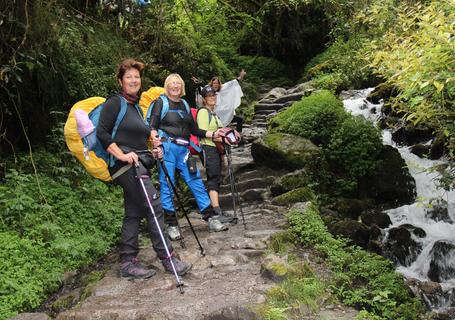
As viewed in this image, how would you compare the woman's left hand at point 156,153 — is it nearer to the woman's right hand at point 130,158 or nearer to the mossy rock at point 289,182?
the woman's right hand at point 130,158

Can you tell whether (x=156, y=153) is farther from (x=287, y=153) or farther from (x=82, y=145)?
(x=287, y=153)

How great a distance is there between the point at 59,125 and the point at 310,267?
17.3ft

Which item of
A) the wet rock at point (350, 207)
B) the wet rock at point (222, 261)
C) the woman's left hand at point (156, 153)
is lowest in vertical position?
the wet rock at point (350, 207)

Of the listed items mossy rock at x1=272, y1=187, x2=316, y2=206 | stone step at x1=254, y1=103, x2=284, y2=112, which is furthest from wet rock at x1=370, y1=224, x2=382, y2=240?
stone step at x1=254, y1=103, x2=284, y2=112

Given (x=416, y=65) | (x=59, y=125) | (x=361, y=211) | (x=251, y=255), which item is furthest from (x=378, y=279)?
(x=59, y=125)

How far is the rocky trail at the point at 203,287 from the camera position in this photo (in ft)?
13.9

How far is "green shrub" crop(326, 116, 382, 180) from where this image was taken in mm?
10359

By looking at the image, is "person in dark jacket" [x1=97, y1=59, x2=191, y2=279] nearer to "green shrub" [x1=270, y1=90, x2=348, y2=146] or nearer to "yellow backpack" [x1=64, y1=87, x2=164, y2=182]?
"yellow backpack" [x1=64, y1=87, x2=164, y2=182]

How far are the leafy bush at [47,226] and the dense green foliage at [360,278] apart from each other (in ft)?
9.85

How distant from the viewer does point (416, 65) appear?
150 inches

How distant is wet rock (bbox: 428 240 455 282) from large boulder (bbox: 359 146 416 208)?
224 centimetres

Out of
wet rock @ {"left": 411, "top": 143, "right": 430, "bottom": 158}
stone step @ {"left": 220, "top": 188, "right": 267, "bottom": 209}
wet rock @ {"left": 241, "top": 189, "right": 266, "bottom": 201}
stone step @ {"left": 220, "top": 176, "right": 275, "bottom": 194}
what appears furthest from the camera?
wet rock @ {"left": 411, "top": 143, "right": 430, "bottom": 158}

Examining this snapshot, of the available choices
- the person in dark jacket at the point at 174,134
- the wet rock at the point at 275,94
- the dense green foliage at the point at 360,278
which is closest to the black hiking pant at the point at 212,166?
the person in dark jacket at the point at 174,134

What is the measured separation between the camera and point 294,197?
8.45 meters
